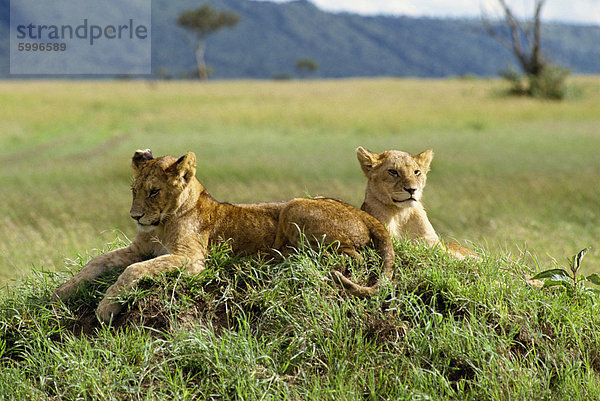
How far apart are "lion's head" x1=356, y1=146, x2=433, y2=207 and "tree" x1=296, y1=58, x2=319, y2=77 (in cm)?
13756

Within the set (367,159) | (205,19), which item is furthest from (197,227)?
(205,19)

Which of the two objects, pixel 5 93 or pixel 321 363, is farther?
pixel 5 93

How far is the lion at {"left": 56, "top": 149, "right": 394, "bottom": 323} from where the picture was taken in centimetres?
559

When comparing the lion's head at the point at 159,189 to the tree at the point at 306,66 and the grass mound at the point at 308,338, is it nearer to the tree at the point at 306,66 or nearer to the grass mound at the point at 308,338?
the grass mound at the point at 308,338

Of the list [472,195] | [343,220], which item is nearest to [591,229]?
[472,195]

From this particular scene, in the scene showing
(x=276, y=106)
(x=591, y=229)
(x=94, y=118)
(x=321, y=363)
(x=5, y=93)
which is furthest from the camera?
(x=5, y=93)

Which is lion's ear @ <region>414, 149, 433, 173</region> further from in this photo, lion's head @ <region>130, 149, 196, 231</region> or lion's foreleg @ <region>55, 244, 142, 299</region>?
lion's foreleg @ <region>55, 244, 142, 299</region>

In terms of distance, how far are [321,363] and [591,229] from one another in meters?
10.1

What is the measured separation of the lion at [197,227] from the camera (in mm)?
5594

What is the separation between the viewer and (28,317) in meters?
5.91

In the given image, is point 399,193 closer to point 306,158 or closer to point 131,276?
point 131,276

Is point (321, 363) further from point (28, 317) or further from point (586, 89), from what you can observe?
Result: point (586, 89)

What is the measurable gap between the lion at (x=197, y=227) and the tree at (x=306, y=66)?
453 ft

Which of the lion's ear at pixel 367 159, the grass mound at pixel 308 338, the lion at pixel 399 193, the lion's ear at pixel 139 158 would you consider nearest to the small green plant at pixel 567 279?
the grass mound at pixel 308 338
